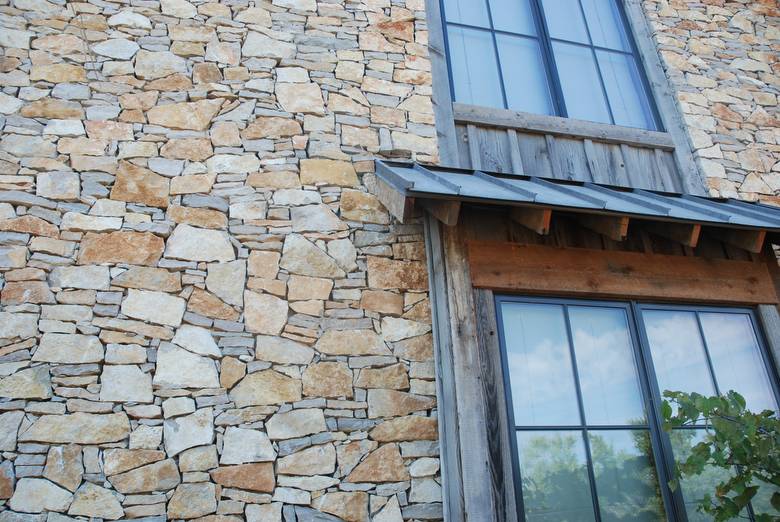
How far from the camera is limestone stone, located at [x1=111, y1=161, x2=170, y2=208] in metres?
3.65

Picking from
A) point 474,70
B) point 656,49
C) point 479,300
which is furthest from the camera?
point 656,49

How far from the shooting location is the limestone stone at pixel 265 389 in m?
3.28

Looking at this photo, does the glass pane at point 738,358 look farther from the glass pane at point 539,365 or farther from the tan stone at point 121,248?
the tan stone at point 121,248

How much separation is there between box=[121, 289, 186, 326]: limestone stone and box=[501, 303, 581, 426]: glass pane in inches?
72.8

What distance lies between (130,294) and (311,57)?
2.08m

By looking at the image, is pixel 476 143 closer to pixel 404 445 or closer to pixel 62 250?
pixel 404 445

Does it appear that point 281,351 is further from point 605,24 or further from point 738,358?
point 605,24

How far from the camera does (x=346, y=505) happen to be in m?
3.16

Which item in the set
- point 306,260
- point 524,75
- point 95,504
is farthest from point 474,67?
point 95,504

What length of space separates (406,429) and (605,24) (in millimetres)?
4151

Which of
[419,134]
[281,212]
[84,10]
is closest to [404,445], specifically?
[281,212]

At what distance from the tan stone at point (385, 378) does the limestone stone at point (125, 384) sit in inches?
43.0

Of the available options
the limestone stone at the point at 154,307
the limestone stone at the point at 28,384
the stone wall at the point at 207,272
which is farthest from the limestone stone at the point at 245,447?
the limestone stone at the point at 28,384

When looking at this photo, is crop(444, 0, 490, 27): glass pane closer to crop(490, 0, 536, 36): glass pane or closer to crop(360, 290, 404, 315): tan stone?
crop(490, 0, 536, 36): glass pane
